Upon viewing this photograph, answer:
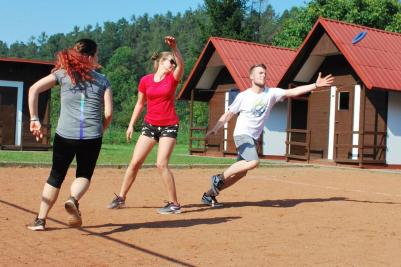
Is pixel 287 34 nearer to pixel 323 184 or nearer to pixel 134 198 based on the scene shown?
pixel 323 184

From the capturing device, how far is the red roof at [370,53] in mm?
19353

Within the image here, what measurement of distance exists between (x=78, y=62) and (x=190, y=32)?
126132 millimetres

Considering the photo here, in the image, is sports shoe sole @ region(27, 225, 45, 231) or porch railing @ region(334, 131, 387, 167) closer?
sports shoe sole @ region(27, 225, 45, 231)

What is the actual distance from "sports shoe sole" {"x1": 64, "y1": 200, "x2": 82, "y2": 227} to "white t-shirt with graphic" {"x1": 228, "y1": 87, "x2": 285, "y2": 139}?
3046mm

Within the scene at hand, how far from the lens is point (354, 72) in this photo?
21.0 m

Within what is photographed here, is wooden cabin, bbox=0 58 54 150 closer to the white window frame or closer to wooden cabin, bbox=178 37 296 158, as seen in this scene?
the white window frame

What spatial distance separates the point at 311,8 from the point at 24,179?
3335 centimetres

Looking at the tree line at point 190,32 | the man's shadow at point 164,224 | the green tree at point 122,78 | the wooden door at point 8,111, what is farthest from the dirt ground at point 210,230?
the green tree at point 122,78

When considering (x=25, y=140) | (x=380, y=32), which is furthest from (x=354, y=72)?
(x=25, y=140)

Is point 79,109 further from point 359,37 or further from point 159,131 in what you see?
point 359,37

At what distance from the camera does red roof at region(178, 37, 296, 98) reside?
24.6 m

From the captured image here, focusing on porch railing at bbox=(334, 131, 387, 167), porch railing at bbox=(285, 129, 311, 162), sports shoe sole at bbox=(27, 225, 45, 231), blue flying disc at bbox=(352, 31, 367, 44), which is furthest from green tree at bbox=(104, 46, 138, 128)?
sports shoe sole at bbox=(27, 225, 45, 231)

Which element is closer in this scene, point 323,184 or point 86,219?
point 86,219

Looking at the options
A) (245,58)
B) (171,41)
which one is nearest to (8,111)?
(245,58)
